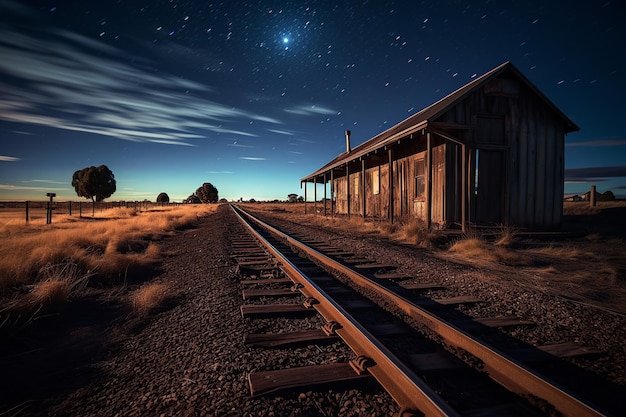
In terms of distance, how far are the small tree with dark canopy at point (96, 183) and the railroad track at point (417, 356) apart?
3952 inches

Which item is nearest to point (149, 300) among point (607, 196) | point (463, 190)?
point (463, 190)

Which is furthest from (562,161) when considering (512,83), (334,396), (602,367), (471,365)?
(334,396)

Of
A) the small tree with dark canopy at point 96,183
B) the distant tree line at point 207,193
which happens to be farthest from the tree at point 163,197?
the small tree with dark canopy at point 96,183

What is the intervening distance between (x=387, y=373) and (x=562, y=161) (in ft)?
46.5

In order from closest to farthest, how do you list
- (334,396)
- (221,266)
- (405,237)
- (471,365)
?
(334,396) < (471,365) < (221,266) < (405,237)

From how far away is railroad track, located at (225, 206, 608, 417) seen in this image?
185 centimetres

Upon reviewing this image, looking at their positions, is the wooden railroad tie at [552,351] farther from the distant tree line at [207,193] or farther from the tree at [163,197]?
the distant tree line at [207,193]

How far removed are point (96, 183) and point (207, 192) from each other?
67.8m

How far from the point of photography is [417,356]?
99.0 inches

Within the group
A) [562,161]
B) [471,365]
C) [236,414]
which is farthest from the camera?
[562,161]

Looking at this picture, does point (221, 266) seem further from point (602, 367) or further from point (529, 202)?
point (529, 202)

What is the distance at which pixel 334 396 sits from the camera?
207 cm

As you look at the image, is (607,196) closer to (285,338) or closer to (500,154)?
(500,154)

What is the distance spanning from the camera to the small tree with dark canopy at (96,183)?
85.4 metres
